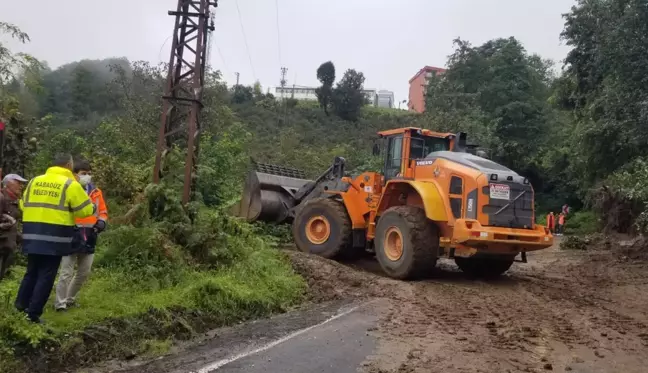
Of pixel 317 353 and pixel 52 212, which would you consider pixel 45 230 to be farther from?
pixel 317 353

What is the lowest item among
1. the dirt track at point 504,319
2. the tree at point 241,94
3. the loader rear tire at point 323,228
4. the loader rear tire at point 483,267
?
the dirt track at point 504,319

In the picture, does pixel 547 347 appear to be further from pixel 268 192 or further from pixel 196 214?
pixel 268 192

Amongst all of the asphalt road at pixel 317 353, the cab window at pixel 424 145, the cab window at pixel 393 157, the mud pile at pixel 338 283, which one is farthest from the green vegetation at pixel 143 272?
the cab window at pixel 424 145

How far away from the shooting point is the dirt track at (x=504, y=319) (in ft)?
18.2

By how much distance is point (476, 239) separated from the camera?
9.89 meters

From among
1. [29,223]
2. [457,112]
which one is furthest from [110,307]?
[457,112]

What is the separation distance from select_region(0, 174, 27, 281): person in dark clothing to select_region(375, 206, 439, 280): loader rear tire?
626 centimetres

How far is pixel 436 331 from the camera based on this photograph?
675cm

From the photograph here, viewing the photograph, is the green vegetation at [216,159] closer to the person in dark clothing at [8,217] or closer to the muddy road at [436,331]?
the person in dark clothing at [8,217]

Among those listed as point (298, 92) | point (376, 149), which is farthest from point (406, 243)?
point (298, 92)

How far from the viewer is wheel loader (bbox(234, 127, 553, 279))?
10.3 meters

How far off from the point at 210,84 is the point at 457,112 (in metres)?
14.9

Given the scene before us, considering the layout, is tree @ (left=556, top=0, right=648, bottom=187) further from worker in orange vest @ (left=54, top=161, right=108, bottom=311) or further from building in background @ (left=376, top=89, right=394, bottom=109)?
building in background @ (left=376, top=89, right=394, bottom=109)

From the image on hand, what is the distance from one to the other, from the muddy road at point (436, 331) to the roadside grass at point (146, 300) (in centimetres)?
34
